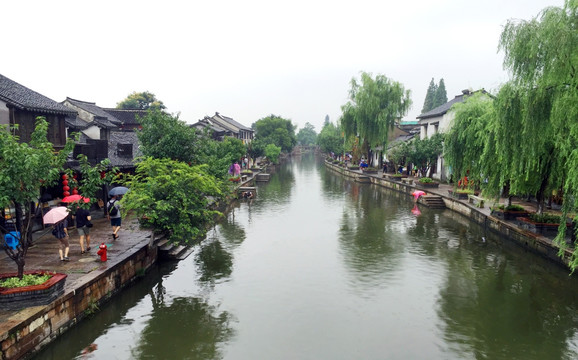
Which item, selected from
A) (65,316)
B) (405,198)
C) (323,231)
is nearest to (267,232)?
(323,231)

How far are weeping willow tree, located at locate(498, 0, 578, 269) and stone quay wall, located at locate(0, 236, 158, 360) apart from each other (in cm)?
1360

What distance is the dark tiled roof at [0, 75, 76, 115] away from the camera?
14955 mm

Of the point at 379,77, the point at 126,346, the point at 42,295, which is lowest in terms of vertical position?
the point at 126,346

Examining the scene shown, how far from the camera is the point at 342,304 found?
12148mm

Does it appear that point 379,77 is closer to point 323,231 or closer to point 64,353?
point 323,231

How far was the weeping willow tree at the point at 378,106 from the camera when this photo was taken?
4584 centimetres

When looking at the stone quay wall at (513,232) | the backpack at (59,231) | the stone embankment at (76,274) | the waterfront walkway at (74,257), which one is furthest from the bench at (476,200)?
the backpack at (59,231)

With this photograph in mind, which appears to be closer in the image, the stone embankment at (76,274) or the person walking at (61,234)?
the stone embankment at (76,274)

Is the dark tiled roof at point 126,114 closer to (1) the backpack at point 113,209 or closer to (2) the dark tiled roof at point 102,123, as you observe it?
(2) the dark tiled roof at point 102,123

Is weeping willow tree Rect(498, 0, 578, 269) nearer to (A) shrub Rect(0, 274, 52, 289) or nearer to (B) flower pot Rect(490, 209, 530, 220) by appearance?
(B) flower pot Rect(490, 209, 530, 220)

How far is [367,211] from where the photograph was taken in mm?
27875

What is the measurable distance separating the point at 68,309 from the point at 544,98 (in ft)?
53.4

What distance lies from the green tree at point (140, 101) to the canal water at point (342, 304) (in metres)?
59.3

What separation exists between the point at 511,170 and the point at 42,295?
17.1 meters
